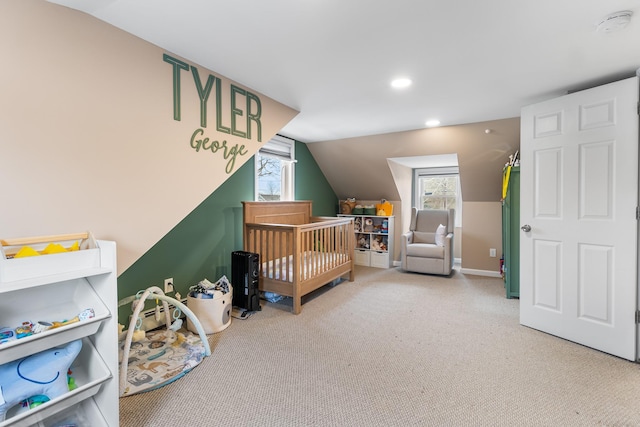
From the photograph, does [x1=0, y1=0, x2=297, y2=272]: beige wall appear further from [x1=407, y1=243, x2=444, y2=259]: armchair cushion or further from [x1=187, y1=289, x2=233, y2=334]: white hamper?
[x1=407, y1=243, x2=444, y2=259]: armchair cushion

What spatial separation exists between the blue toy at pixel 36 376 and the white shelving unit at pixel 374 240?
13.6 ft

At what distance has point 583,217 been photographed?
2.30m

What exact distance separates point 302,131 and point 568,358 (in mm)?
3473

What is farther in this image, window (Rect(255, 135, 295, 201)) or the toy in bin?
window (Rect(255, 135, 295, 201))

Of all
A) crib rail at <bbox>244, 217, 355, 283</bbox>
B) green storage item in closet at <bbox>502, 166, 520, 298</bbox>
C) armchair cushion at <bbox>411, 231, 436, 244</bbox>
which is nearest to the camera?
crib rail at <bbox>244, 217, 355, 283</bbox>

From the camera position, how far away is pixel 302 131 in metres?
4.09

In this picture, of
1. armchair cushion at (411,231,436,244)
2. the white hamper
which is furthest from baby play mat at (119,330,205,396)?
armchair cushion at (411,231,436,244)

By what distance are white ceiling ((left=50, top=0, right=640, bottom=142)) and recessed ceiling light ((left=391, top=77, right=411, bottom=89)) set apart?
7cm

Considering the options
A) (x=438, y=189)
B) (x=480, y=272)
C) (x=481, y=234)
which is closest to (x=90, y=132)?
(x=481, y=234)

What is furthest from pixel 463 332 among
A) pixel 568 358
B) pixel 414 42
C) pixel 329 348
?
pixel 414 42

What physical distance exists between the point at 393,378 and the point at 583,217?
6.09ft

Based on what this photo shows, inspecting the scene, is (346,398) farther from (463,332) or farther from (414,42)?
(414,42)

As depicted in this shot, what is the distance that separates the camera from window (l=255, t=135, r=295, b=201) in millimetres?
3957

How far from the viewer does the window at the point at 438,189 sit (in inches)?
210
